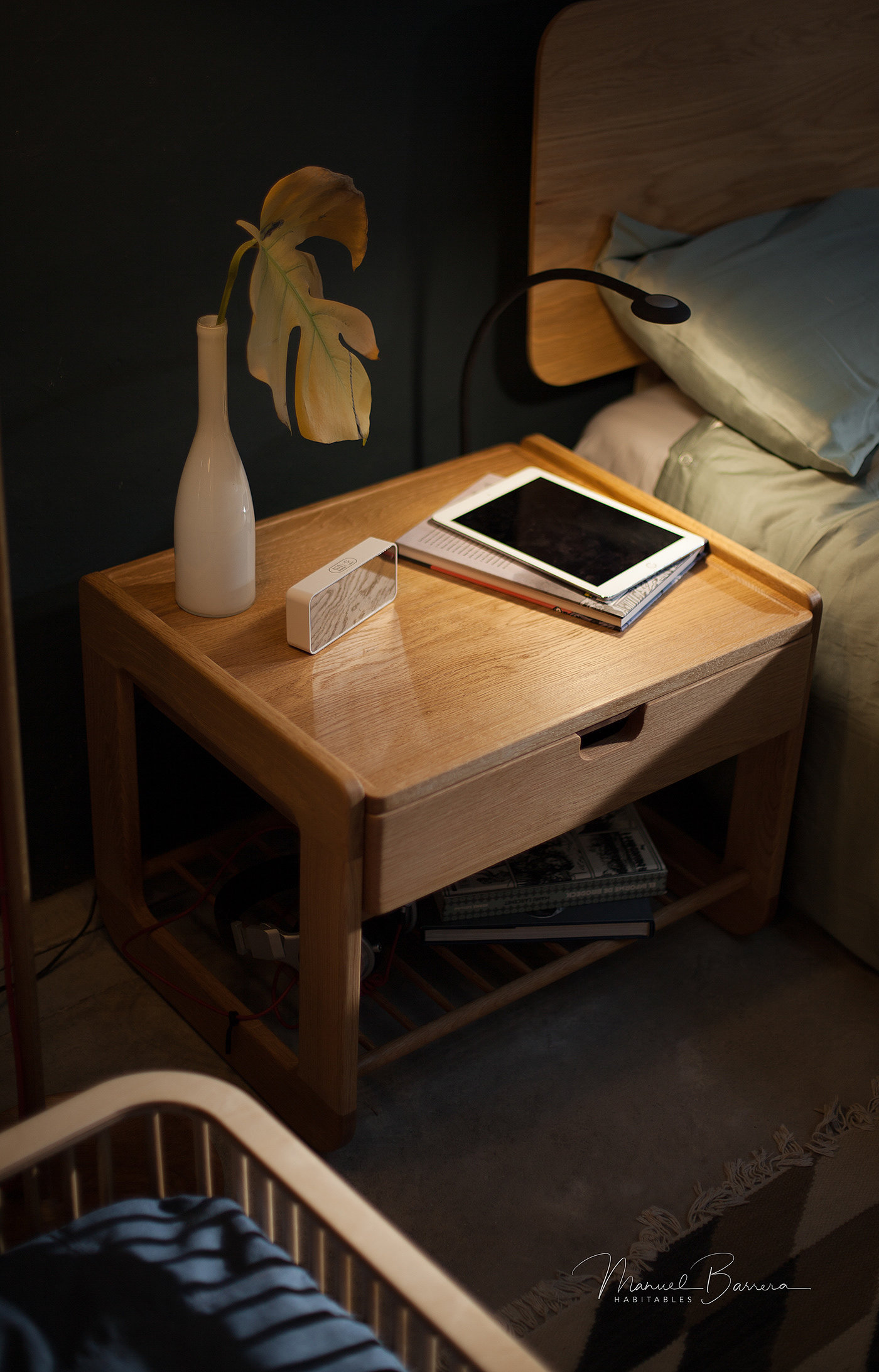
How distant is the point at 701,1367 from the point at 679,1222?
149 mm

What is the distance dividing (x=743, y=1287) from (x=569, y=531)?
81cm

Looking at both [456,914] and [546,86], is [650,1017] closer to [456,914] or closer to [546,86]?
[456,914]

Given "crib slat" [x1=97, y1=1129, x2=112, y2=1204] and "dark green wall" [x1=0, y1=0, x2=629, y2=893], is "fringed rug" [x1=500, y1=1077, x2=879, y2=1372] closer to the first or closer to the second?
"crib slat" [x1=97, y1=1129, x2=112, y2=1204]

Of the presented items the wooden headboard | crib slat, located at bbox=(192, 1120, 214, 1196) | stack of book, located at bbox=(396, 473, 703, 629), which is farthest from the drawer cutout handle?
the wooden headboard

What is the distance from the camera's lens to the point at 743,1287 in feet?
3.91

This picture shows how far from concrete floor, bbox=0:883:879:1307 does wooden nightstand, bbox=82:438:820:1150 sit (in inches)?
3.1

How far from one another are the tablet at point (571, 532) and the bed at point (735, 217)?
0.19m

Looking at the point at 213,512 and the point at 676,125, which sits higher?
the point at 676,125

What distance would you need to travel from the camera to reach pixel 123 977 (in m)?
1.54

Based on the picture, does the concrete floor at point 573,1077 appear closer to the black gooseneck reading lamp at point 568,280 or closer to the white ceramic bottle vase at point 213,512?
the white ceramic bottle vase at point 213,512

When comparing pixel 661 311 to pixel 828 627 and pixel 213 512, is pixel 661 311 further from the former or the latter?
pixel 213 512

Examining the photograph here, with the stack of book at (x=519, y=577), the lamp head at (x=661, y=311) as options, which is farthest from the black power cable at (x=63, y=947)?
the lamp head at (x=661, y=311)

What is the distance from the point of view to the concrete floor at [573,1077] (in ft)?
4.14

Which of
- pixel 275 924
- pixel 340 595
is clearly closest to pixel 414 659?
pixel 340 595
